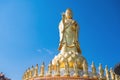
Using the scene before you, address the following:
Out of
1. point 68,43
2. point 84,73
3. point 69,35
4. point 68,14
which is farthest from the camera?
point 68,14

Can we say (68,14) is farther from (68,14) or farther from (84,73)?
(84,73)

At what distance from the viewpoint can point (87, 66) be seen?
1191 centimetres

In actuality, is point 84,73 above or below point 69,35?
below

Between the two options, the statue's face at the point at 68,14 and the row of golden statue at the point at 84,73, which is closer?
the row of golden statue at the point at 84,73

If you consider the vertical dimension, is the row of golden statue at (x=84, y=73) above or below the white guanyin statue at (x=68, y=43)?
below

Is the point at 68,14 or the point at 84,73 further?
the point at 68,14

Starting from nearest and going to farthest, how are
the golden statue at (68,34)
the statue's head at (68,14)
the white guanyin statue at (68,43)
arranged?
the white guanyin statue at (68,43) → the golden statue at (68,34) → the statue's head at (68,14)

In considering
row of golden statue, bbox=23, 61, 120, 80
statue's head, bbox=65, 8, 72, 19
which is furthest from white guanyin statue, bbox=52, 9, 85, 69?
row of golden statue, bbox=23, 61, 120, 80

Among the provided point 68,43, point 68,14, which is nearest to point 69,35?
point 68,43

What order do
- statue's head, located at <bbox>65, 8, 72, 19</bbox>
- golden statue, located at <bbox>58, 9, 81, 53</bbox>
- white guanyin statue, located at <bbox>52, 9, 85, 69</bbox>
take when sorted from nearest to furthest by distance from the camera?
white guanyin statue, located at <bbox>52, 9, 85, 69</bbox> < golden statue, located at <bbox>58, 9, 81, 53</bbox> < statue's head, located at <bbox>65, 8, 72, 19</bbox>

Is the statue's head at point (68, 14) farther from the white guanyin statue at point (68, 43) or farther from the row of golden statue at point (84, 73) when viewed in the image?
the row of golden statue at point (84, 73)

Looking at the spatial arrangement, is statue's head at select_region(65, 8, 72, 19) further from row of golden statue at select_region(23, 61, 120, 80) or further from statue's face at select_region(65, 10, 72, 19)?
row of golden statue at select_region(23, 61, 120, 80)

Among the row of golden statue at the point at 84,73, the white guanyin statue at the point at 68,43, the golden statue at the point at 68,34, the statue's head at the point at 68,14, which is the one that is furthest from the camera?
the statue's head at the point at 68,14

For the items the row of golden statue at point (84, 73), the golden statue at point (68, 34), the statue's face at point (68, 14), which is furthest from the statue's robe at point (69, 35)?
the row of golden statue at point (84, 73)
